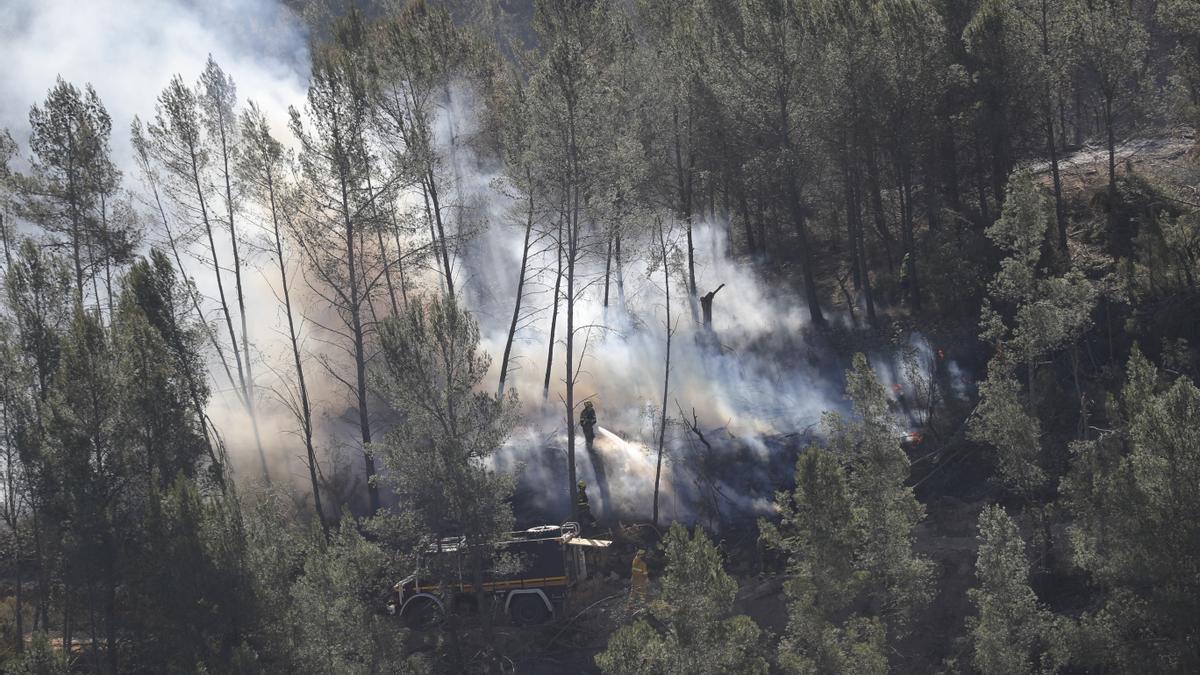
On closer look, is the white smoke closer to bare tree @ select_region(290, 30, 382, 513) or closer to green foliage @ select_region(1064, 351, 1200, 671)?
bare tree @ select_region(290, 30, 382, 513)

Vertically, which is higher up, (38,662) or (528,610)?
(38,662)

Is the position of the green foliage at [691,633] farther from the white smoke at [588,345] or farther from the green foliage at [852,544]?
the white smoke at [588,345]

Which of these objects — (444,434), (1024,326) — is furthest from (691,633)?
Result: (1024,326)

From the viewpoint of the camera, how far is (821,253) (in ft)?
139

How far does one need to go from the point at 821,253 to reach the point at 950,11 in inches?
449

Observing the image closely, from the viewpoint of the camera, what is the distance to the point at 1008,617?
1934cm

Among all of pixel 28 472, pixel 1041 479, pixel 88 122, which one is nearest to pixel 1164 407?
pixel 1041 479

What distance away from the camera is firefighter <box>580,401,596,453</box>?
32344 mm

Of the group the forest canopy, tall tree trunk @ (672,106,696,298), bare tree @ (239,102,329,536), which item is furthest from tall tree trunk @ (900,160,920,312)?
bare tree @ (239,102,329,536)

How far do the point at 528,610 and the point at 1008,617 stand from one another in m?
12.4

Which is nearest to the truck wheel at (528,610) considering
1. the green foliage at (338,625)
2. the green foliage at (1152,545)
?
the green foliage at (338,625)

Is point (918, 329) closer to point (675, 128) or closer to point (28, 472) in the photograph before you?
point (675, 128)

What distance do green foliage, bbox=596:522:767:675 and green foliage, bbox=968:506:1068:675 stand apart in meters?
4.46

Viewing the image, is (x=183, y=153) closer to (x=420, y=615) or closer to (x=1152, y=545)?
(x=420, y=615)
